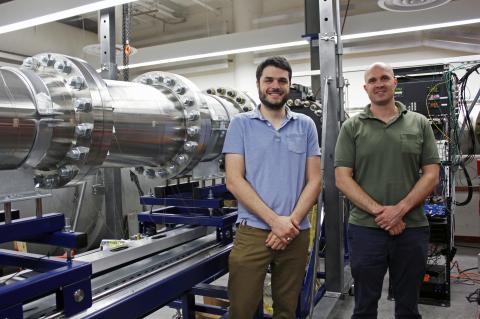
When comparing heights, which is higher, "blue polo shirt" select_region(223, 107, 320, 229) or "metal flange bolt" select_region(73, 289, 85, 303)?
"blue polo shirt" select_region(223, 107, 320, 229)

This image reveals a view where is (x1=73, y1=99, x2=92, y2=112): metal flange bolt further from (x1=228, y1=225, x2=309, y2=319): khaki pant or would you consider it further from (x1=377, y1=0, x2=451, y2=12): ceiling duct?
(x1=377, y1=0, x2=451, y2=12): ceiling duct

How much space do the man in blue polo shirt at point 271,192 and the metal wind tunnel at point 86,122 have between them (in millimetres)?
213

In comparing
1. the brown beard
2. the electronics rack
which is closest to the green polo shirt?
the brown beard

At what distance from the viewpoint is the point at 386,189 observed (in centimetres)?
166

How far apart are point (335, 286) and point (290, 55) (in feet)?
13.6

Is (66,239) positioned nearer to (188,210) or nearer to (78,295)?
(78,295)

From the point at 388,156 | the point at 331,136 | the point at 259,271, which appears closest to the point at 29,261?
the point at 259,271

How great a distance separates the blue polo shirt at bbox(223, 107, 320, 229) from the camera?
1.43m

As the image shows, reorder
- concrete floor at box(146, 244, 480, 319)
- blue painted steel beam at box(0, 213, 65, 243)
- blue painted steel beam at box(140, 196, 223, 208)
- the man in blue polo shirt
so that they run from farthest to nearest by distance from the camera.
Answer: concrete floor at box(146, 244, 480, 319) → blue painted steel beam at box(140, 196, 223, 208) → the man in blue polo shirt → blue painted steel beam at box(0, 213, 65, 243)

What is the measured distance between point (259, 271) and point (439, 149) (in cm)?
211

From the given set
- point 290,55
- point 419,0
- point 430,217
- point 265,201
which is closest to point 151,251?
point 265,201

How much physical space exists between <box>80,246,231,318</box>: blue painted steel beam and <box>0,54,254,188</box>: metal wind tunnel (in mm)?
350

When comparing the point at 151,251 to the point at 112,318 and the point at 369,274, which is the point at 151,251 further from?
the point at 369,274

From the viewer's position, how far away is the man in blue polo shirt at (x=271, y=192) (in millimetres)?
1416
